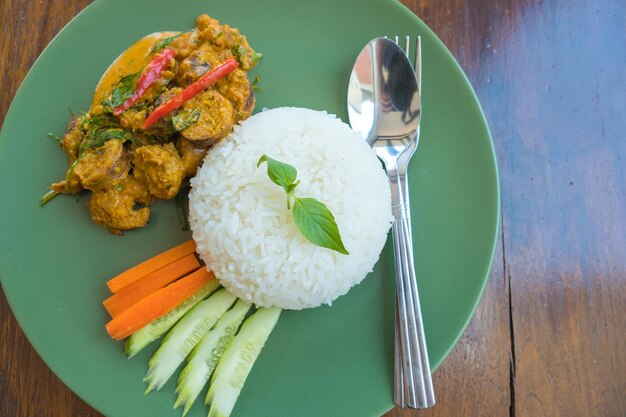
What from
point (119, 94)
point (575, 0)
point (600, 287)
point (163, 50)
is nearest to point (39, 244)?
point (119, 94)

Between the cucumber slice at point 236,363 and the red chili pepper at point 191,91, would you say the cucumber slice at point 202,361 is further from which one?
the red chili pepper at point 191,91

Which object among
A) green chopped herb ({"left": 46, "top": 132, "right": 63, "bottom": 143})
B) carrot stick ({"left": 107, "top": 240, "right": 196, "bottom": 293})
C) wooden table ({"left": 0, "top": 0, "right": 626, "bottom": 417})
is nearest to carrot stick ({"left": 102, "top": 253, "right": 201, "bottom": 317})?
carrot stick ({"left": 107, "top": 240, "right": 196, "bottom": 293})

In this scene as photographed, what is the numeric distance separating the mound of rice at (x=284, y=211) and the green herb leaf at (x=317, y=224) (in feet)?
0.63

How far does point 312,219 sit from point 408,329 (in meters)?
0.68

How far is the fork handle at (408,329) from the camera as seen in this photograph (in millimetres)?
2260

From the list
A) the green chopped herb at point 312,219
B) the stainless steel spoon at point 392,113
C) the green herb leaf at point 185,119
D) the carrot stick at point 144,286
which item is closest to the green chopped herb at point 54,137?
the green herb leaf at point 185,119

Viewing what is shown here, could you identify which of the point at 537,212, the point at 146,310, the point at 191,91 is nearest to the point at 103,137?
the point at 191,91

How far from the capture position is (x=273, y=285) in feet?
7.64

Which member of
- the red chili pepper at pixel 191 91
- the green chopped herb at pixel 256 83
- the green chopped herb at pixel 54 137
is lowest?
the green chopped herb at pixel 256 83

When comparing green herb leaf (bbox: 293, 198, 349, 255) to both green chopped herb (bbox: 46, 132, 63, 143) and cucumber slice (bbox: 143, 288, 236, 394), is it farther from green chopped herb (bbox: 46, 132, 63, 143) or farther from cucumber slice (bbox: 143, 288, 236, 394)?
green chopped herb (bbox: 46, 132, 63, 143)

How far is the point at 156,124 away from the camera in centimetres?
234

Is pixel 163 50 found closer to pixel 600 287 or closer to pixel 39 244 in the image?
pixel 39 244

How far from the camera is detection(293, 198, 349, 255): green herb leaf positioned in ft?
6.93

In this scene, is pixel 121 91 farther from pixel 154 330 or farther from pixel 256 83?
pixel 154 330
